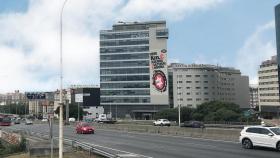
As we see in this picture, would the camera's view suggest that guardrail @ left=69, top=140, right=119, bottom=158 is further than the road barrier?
No

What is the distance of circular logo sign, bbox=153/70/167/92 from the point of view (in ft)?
623

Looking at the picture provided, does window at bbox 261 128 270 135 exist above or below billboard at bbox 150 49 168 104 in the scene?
below

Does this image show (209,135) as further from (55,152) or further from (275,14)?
(275,14)

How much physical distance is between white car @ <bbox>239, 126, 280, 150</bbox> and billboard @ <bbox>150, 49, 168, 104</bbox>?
6097 inches

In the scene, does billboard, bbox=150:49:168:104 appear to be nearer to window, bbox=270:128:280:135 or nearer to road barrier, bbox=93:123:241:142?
road barrier, bbox=93:123:241:142

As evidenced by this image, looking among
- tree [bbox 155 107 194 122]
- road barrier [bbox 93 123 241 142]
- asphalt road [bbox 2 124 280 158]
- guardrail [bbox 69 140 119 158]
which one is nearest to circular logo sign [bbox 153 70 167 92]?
tree [bbox 155 107 194 122]

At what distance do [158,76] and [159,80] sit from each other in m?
5.53

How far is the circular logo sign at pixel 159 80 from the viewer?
189900 millimetres

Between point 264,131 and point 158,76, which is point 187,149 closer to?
point 264,131

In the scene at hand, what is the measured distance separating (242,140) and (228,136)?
11512mm

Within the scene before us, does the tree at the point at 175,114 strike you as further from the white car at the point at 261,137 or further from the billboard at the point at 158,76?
the white car at the point at 261,137

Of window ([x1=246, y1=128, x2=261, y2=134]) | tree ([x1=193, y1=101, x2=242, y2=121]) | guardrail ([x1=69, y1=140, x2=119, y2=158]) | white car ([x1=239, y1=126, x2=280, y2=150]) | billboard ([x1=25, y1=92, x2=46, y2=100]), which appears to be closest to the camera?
billboard ([x1=25, y1=92, x2=46, y2=100])

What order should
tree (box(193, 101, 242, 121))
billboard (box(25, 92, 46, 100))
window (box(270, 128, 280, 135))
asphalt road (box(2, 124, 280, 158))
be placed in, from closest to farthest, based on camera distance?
billboard (box(25, 92, 46, 100)), asphalt road (box(2, 124, 280, 158)), window (box(270, 128, 280, 135)), tree (box(193, 101, 242, 121))

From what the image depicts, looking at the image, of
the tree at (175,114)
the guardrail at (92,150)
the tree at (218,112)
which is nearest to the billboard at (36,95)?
the guardrail at (92,150)
